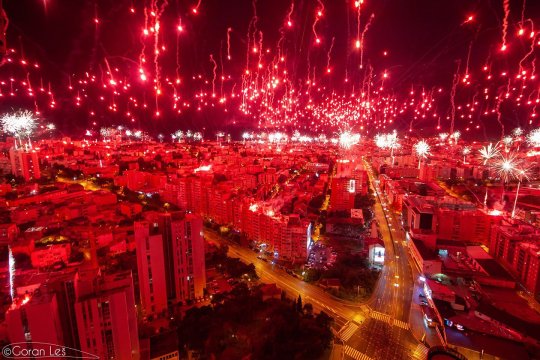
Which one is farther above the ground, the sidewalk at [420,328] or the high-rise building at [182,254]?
the high-rise building at [182,254]

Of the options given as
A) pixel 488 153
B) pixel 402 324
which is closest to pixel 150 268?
pixel 402 324

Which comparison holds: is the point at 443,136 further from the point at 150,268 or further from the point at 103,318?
the point at 103,318

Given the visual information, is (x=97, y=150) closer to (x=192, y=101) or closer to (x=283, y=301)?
(x=192, y=101)

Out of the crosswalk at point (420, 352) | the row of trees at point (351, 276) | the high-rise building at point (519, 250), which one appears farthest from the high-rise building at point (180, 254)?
the high-rise building at point (519, 250)

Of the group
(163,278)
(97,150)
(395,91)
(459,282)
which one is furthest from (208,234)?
(395,91)

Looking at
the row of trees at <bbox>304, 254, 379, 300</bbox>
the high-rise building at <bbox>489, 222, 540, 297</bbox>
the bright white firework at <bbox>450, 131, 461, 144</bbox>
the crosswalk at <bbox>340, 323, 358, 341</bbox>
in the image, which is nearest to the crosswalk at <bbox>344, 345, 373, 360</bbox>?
the crosswalk at <bbox>340, 323, 358, 341</bbox>

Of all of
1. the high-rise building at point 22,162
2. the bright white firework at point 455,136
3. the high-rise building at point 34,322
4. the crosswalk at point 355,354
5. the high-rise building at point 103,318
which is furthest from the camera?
the bright white firework at point 455,136

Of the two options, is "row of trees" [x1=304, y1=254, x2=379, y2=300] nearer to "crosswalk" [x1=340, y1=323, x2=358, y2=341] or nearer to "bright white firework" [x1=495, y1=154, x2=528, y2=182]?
"crosswalk" [x1=340, y1=323, x2=358, y2=341]

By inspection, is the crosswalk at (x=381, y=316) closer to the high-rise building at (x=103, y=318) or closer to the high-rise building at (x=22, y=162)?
the high-rise building at (x=103, y=318)
